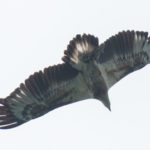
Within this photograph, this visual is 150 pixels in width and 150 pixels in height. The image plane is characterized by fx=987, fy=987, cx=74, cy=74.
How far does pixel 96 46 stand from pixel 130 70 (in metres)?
1.20

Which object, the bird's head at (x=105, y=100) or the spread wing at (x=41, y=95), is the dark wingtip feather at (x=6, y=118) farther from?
the bird's head at (x=105, y=100)

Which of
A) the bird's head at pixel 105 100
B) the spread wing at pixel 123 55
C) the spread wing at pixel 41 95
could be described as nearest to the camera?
the spread wing at pixel 41 95

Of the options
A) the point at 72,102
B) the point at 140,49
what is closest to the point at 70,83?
the point at 72,102

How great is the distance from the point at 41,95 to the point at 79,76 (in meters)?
0.94

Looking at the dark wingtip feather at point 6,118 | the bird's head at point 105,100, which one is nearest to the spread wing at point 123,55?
the bird's head at point 105,100

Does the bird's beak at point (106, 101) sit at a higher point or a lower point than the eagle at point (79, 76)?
lower

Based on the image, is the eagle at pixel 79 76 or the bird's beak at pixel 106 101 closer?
the eagle at pixel 79 76

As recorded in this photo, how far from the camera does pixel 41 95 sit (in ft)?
68.1

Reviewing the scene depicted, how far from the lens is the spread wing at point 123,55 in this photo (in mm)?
21125

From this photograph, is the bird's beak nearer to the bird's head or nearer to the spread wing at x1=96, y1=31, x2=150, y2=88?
the bird's head

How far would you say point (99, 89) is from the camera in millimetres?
21312

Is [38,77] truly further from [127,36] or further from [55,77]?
[127,36]

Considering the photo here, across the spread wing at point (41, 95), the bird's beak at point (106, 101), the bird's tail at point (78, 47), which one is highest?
the bird's tail at point (78, 47)

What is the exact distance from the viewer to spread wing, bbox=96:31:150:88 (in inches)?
832
